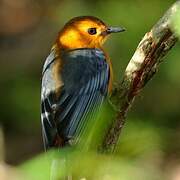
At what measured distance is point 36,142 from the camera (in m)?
7.39

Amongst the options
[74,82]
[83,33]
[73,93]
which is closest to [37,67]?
[83,33]

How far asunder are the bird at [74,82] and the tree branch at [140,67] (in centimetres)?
18

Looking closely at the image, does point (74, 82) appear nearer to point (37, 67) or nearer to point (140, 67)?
point (140, 67)

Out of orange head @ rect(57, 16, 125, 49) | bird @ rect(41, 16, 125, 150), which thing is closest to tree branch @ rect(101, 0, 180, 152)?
bird @ rect(41, 16, 125, 150)

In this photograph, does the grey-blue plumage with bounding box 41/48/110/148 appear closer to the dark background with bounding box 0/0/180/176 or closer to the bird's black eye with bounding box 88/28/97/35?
the bird's black eye with bounding box 88/28/97/35

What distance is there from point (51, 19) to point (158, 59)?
466 centimetres

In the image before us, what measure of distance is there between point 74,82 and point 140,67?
93cm

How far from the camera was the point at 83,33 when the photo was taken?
17.4 feet

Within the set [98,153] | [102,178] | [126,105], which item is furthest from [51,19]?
[98,153]

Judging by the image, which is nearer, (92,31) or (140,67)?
(140,67)

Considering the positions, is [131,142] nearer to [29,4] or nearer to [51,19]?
[51,19]

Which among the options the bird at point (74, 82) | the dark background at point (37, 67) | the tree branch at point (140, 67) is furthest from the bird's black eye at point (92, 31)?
the tree branch at point (140, 67)

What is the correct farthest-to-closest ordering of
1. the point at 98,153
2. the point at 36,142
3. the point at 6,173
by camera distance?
the point at 36,142, the point at 6,173, the point at 98,153

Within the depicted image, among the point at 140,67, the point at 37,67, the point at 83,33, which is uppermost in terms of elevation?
the point at 140,67
